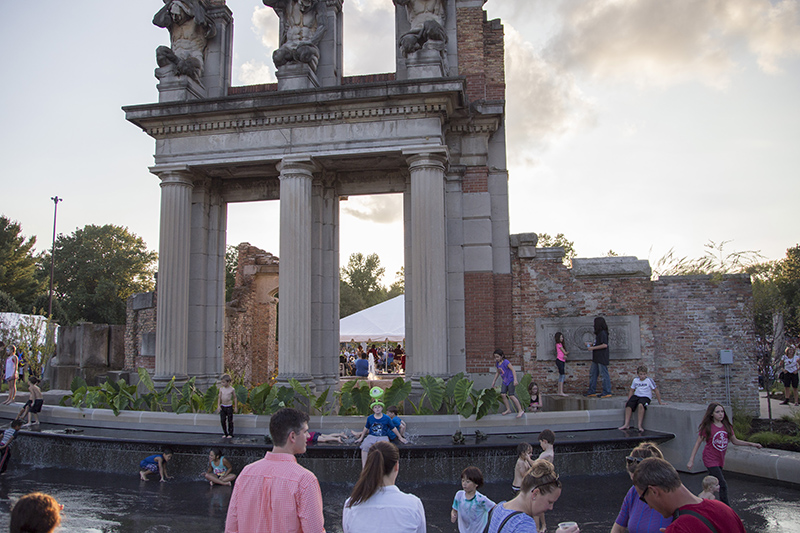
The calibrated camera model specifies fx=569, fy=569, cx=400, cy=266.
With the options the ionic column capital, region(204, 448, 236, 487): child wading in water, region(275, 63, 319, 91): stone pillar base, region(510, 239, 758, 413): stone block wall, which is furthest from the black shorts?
region(275, 63, 319, 91): stone pillar base

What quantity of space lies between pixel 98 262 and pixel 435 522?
6317 cm

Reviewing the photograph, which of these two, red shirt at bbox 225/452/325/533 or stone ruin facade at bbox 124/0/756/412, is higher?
stone ruin facade at bbox 124/0/756/412

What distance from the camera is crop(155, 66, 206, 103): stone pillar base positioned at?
49.9ft

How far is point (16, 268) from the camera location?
1977 inches

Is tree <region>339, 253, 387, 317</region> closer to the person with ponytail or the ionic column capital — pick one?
the ionic column capital

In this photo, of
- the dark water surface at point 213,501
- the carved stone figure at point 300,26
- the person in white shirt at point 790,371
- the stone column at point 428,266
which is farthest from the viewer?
the person in white shirt at point 790,371

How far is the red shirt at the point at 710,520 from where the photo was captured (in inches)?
113

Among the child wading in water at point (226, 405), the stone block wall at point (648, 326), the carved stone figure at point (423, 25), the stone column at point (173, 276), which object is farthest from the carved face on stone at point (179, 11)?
the stone block wall at point (648, 326)

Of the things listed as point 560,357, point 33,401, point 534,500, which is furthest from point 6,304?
point 534,500

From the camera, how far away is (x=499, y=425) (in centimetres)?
1116

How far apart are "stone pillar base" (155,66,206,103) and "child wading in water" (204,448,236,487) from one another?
9.74m

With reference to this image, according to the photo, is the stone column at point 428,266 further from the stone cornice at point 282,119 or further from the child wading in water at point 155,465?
the child wading in water at point 155,465

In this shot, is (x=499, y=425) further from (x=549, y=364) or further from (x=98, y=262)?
(x=98, y=262)

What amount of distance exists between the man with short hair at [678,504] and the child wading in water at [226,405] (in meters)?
8.92
